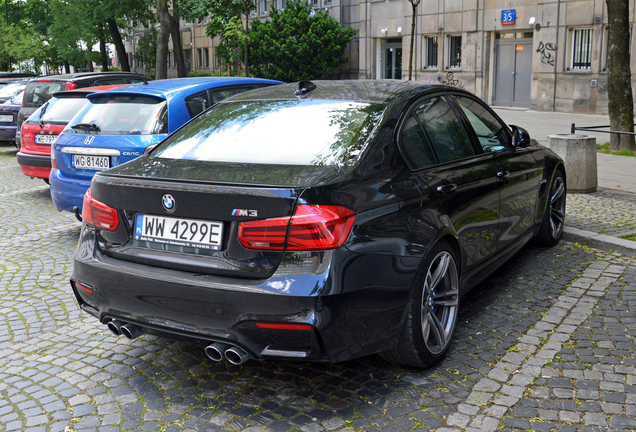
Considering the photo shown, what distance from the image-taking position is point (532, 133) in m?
18.1

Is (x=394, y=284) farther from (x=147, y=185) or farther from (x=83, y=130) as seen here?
(x=83, y=130)

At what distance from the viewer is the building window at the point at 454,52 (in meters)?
29.8

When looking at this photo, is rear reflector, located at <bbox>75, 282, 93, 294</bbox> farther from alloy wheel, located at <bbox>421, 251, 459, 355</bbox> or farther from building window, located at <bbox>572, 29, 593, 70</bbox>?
building window, located at <bbox>572, 29, 593, 70</bbox>

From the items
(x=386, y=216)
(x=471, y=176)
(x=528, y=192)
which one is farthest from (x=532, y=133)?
(x=386, y=216)

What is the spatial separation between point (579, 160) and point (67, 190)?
6.52 metres

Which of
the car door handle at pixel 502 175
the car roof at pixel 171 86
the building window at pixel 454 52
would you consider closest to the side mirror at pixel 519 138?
the car door handle at pixel 502 175

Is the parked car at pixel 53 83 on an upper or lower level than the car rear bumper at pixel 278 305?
upper

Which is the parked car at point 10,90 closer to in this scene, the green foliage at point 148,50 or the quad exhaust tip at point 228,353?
the quad exhaust tip at point 228,353

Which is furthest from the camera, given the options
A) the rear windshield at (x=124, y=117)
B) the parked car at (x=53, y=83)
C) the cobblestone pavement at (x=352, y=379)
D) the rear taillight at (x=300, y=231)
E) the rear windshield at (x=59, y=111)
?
the parked car at (x=53, y=83)

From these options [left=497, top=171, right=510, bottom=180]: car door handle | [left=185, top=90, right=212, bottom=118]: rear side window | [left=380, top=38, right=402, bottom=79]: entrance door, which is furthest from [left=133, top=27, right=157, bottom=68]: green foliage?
[left=497, top=171, right=510, bottom=180]: car door handle

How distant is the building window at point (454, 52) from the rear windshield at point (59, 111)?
72.9 feet

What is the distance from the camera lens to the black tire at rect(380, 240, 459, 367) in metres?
3.70

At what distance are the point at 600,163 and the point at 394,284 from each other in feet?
32.3

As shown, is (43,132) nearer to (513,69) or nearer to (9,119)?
(9,119)
